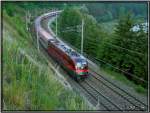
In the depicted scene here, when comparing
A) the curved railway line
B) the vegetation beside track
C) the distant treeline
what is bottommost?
the curved railway line

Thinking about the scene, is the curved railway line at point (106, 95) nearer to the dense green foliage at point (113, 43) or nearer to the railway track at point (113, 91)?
the railway track at point (113, 91)

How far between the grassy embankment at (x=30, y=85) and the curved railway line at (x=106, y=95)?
419 mm

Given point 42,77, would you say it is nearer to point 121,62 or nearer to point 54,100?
point 54,100

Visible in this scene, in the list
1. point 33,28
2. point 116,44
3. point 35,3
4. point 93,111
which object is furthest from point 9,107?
point 116,44

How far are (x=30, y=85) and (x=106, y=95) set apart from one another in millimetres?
1211

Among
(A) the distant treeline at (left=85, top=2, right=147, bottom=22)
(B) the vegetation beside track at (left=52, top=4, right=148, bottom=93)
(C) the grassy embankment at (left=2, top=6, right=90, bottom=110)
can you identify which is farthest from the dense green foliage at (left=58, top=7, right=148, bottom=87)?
(C) the grassy embankment at (left=2, top=6, right=90, bottom=110)

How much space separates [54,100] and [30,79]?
0.41m

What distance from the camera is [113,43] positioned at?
5.61m

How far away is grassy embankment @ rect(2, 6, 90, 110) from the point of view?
3.90m

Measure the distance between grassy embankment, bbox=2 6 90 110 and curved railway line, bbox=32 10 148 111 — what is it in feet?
1.37

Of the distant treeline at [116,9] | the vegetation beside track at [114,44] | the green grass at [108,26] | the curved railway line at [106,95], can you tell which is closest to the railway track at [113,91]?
the curved railway line at [106,95]

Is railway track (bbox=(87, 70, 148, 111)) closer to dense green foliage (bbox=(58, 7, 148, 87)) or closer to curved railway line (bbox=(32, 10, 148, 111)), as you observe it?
curved railway line (bbox=(32, 10, 148, 111))

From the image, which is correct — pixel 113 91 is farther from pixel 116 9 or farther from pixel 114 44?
pixel 116 9

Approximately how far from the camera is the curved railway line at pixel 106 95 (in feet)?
14.3
